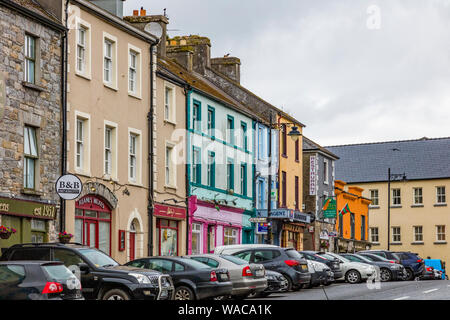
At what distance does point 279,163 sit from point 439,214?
31.2m

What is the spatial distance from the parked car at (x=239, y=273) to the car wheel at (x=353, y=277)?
1218 centimetres

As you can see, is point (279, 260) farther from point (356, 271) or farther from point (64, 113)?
point (64, 113)

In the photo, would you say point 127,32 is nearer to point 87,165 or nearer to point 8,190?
point 87,165

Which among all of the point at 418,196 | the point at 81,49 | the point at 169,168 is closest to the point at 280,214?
the point at 169,168

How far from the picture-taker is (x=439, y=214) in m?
80.4

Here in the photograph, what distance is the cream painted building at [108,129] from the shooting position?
3175cm

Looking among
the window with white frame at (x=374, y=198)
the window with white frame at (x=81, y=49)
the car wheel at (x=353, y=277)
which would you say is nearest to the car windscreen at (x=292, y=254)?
the car wheel at (x=353, y=277)

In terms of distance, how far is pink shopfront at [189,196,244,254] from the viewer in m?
41.7

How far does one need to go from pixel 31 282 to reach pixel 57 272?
805mm

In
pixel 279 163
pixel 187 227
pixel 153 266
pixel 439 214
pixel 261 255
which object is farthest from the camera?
pixel 439 214

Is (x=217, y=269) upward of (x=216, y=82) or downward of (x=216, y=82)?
downward

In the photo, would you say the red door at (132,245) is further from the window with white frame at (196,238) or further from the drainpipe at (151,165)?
the window with white frame at (196,238)
